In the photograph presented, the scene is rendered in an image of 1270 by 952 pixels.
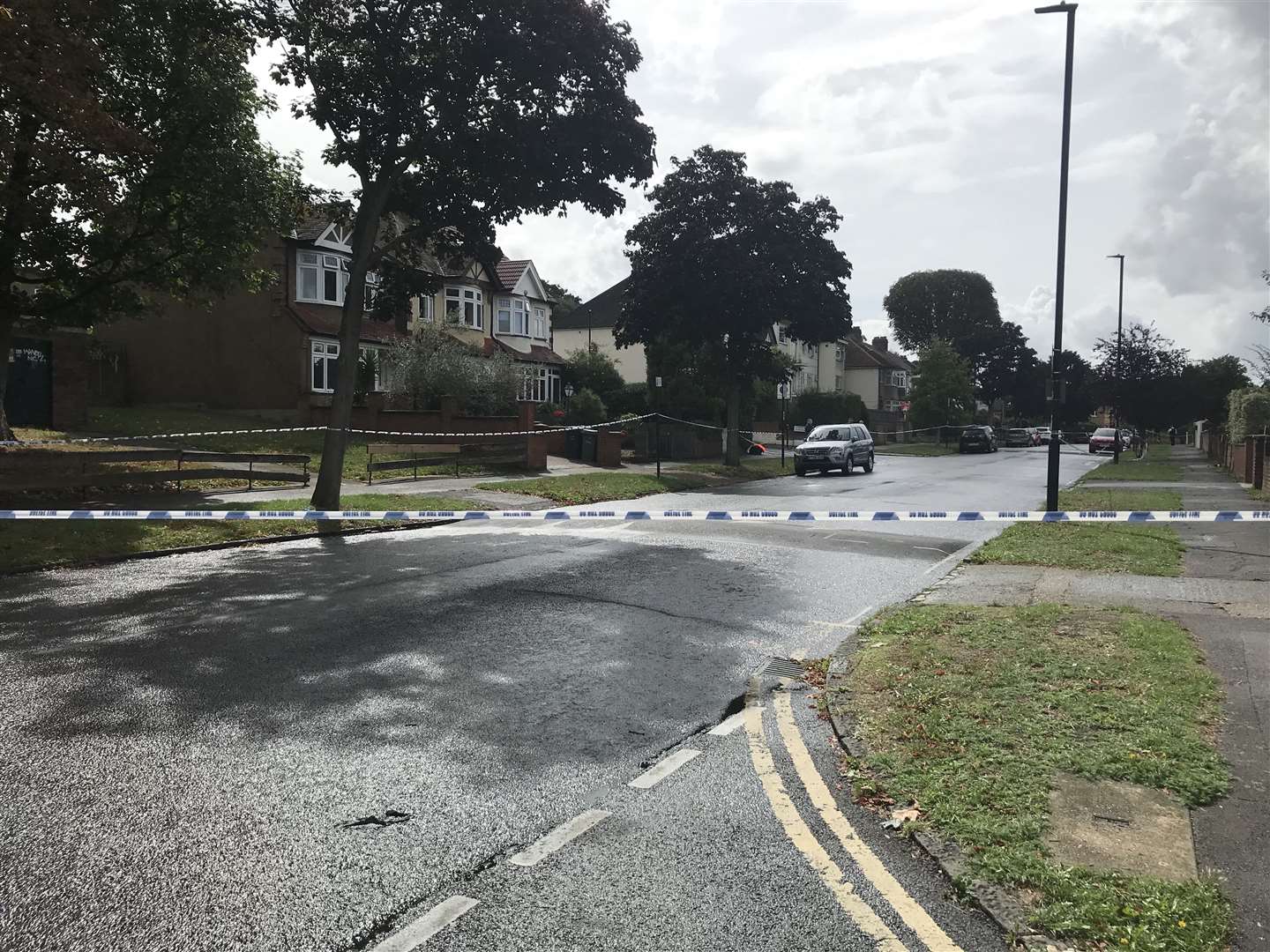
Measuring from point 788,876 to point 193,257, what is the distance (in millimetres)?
19265

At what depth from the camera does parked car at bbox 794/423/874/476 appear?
30469mm

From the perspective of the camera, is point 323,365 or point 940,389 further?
point 940,389

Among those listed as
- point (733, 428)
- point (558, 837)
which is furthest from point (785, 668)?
point (733, 428)

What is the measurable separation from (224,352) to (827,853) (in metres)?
36.8

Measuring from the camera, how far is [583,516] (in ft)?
49.9

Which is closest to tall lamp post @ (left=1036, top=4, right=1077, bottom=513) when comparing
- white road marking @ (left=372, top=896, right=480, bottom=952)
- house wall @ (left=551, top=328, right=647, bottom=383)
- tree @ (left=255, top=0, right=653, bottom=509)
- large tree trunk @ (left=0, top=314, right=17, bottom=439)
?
tree @ (left=255, top=0, right=653, bottom=509)

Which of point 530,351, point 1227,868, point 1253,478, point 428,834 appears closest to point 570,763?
point 428,834

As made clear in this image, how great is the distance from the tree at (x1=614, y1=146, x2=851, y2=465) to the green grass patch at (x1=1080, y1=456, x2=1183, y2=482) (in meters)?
9.74

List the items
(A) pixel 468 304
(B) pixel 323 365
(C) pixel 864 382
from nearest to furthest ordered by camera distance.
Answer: (B) pixel 323 365 → (A) pixel 468 304 → (C) pixel 864 382

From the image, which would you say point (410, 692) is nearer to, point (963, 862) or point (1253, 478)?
point (963, 862)

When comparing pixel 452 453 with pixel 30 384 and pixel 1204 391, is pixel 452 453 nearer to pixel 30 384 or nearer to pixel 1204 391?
pixel 30 384

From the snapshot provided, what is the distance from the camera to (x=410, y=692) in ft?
18.9

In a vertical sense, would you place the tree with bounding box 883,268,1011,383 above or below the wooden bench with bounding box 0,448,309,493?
above

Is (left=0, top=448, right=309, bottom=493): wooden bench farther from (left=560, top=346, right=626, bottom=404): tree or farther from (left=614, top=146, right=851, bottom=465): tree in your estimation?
(left=560, top=346, right=626, bottom=404): tree
